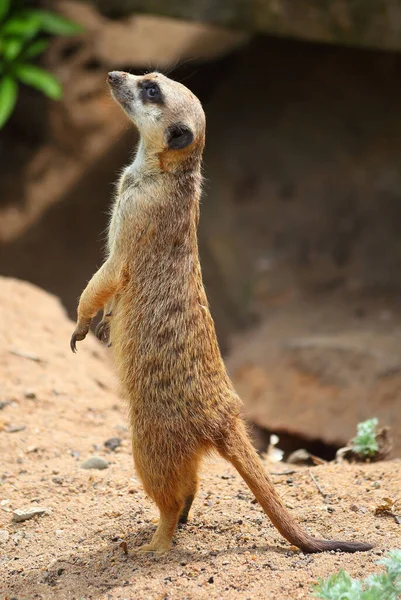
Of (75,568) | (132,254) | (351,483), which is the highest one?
(132,254)

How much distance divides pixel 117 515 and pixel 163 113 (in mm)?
1589

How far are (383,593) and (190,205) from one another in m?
1.51

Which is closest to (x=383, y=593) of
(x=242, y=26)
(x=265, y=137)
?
(x=242, y=26)

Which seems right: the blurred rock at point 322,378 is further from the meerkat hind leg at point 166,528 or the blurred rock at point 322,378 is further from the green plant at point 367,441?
the meerkat hind leg at point 166,528

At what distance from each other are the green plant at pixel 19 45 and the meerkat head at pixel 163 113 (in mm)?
3443

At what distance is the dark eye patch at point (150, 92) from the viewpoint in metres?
2.93

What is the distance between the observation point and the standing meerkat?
2.66 meters

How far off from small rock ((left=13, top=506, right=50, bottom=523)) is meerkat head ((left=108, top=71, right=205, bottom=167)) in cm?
148

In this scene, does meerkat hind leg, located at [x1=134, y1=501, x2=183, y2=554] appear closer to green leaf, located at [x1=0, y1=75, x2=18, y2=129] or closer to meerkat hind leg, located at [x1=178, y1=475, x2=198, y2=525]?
meerkat hind leg, located at [x1=178, y1=475, x2=198, y2=525]

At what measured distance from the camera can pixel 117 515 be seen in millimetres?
3084

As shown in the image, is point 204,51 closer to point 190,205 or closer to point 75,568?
point 190,205

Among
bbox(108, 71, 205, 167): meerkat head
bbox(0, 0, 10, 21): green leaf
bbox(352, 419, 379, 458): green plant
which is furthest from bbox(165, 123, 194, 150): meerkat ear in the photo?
bbox(0, 0, 10, 21): green leaf

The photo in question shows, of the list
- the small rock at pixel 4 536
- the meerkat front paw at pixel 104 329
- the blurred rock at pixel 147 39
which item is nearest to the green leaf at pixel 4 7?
the blurred rock at pixel 147 39

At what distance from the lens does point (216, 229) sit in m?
8.27
